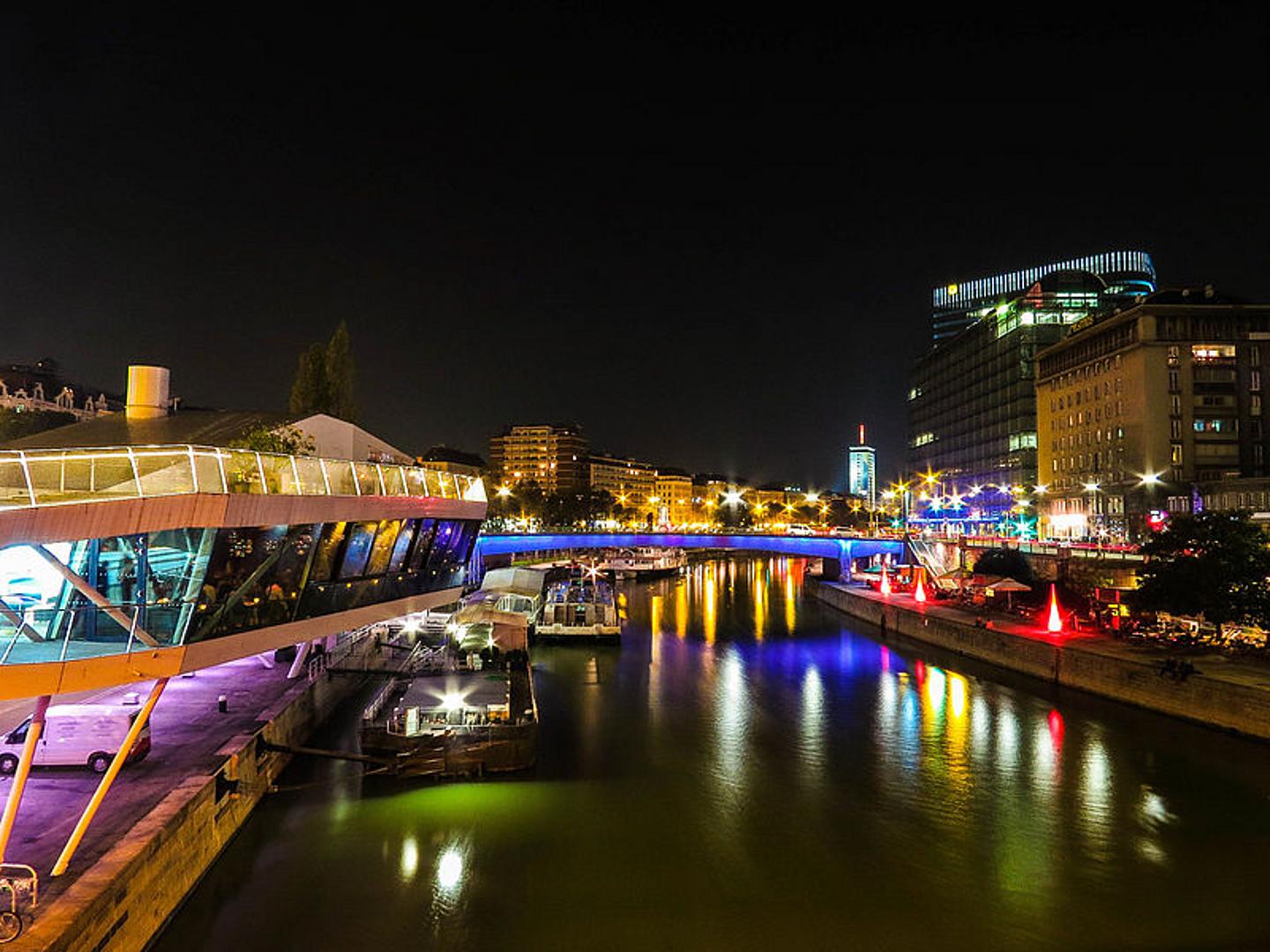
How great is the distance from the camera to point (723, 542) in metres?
98.7

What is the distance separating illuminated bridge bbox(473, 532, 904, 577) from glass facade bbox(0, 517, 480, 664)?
58.2m

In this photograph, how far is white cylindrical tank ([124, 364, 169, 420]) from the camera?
1470 inches

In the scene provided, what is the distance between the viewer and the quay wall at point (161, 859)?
12.2 metres

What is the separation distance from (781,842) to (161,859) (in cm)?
1357

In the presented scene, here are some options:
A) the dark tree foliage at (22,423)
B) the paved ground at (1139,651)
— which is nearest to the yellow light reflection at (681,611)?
the paved ground at (1139,651)

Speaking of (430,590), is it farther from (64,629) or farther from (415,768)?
(64,629)

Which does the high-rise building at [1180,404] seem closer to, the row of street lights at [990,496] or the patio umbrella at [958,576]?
the row of street lights at [990,496]

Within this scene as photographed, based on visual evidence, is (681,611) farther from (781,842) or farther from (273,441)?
(781,842)

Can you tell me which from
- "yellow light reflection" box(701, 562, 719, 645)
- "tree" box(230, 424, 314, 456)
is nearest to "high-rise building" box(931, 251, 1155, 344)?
"yellow light reflection" box(701, 562, 719, 645)

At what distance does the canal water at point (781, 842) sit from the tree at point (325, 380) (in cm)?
3462

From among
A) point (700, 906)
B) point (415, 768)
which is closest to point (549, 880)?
point (700, 906)

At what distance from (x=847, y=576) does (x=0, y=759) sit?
7632cm

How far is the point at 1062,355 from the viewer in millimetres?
96562

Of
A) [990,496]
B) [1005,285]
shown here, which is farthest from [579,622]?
[1005,285]
